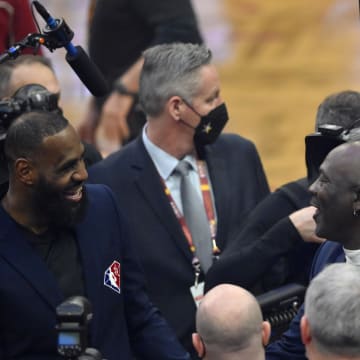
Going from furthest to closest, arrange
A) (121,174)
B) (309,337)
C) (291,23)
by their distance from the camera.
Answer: (291,23)
(121,174)
(309,337)

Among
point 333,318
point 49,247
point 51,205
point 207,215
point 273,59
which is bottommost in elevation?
point 273,59

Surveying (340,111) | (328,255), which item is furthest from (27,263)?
(340,111)

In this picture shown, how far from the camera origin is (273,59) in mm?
9680

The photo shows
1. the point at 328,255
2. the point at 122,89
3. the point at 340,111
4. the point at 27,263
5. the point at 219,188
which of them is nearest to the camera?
the point at 27,263

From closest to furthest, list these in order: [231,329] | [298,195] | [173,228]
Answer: [231,329] < [298,195] < [173,228]

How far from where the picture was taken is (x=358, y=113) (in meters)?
5.07

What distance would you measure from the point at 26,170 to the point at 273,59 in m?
5.57

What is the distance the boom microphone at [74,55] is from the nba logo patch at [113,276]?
62 centimetres

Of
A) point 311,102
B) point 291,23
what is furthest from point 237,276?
point 291,23

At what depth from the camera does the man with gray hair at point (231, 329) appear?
3846 millimetres

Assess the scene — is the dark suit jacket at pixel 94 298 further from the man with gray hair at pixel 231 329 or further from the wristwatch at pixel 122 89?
the wristwatch at pixel 122 89

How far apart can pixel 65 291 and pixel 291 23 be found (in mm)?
5896

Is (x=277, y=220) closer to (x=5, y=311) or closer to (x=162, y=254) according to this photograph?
(x=162, y=254)

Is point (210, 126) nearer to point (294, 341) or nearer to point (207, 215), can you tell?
point (207, 215)
